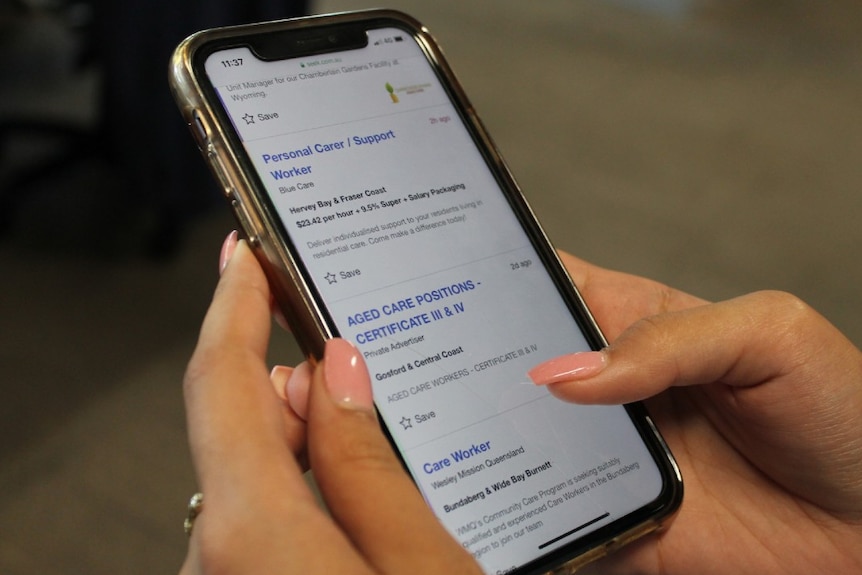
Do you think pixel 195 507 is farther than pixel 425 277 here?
No

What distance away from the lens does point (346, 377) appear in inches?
18.9

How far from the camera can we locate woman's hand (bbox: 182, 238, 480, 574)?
39 centimetres

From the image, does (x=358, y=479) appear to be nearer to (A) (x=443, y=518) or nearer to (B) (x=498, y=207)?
(A) (x=443, y=518)

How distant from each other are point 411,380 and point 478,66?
1.90 m

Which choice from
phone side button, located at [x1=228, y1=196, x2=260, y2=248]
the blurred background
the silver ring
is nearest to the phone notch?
phone side button, located at [x1=228, y1=196, x2=260, y2=248]

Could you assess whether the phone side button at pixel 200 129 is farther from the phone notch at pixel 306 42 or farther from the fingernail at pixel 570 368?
the fingernail at pixel 570 368

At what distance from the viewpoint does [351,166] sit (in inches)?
24.7

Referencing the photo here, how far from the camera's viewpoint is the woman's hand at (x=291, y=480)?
392mm

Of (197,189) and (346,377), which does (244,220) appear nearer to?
(346,377)

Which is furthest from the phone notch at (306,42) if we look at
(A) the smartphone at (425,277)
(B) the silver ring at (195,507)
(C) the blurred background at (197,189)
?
(C) the blurred background at (197,189)

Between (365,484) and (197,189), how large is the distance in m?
1.09

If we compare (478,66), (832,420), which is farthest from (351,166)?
(478,66)

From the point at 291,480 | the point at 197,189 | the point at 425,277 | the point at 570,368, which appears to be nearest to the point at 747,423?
the point at 570,368

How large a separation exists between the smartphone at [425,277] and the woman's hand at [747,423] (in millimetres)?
57
